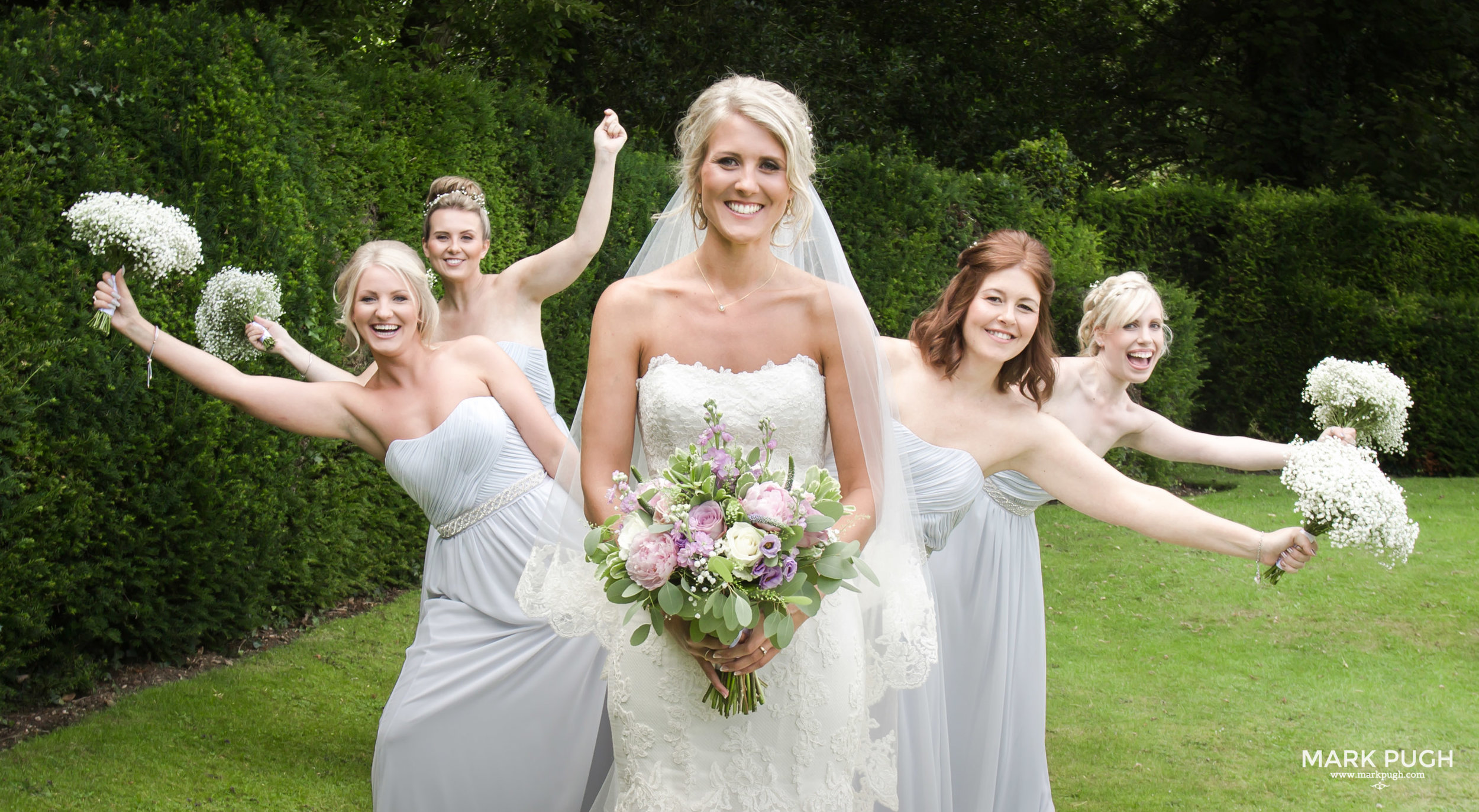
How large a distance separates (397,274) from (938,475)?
6.66ft

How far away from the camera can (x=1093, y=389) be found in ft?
16.5

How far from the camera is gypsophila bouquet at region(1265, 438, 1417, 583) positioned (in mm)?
3949

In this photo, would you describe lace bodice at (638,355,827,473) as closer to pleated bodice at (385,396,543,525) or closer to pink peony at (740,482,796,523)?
pink peony at (740,482,796,523)

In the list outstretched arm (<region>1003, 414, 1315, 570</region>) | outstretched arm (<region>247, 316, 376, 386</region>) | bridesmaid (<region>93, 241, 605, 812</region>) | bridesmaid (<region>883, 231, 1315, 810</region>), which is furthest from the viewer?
outstretched arm (<region>247, 316, 376, 386</region>)

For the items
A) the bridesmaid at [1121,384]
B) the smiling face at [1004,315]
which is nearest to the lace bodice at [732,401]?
the smiling face at [1004,315]

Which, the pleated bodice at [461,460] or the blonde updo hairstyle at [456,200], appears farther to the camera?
the blonde updo hairstyle at [456,200]

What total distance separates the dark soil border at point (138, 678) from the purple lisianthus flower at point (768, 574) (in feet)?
14.9

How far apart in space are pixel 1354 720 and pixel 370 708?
5.43 metres

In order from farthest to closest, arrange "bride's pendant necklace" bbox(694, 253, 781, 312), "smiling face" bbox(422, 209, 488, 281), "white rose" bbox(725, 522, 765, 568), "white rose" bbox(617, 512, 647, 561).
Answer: "smiling face" bbox(422, 209, 488, 281), "bride's pendant necklace" bbox(694, 253, 781, 312), "white rose" bbox(617, 512, 647, 561), "white rose" bbox(725, 522, 765, 568)

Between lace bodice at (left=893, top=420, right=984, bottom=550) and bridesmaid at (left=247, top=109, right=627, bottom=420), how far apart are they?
1798 millimetres

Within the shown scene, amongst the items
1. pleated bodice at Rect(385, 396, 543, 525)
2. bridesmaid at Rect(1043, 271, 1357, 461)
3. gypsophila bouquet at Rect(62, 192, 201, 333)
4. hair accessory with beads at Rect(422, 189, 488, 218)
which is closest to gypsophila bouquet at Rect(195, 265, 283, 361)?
gypsophila bouquet at Rect(62, 192, 201, 333)

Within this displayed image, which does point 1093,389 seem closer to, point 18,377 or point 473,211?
point 473,211

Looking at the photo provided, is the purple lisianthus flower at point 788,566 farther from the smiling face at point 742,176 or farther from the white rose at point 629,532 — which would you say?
the smiling face at point 742,176

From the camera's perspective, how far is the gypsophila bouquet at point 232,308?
491 centimetres
